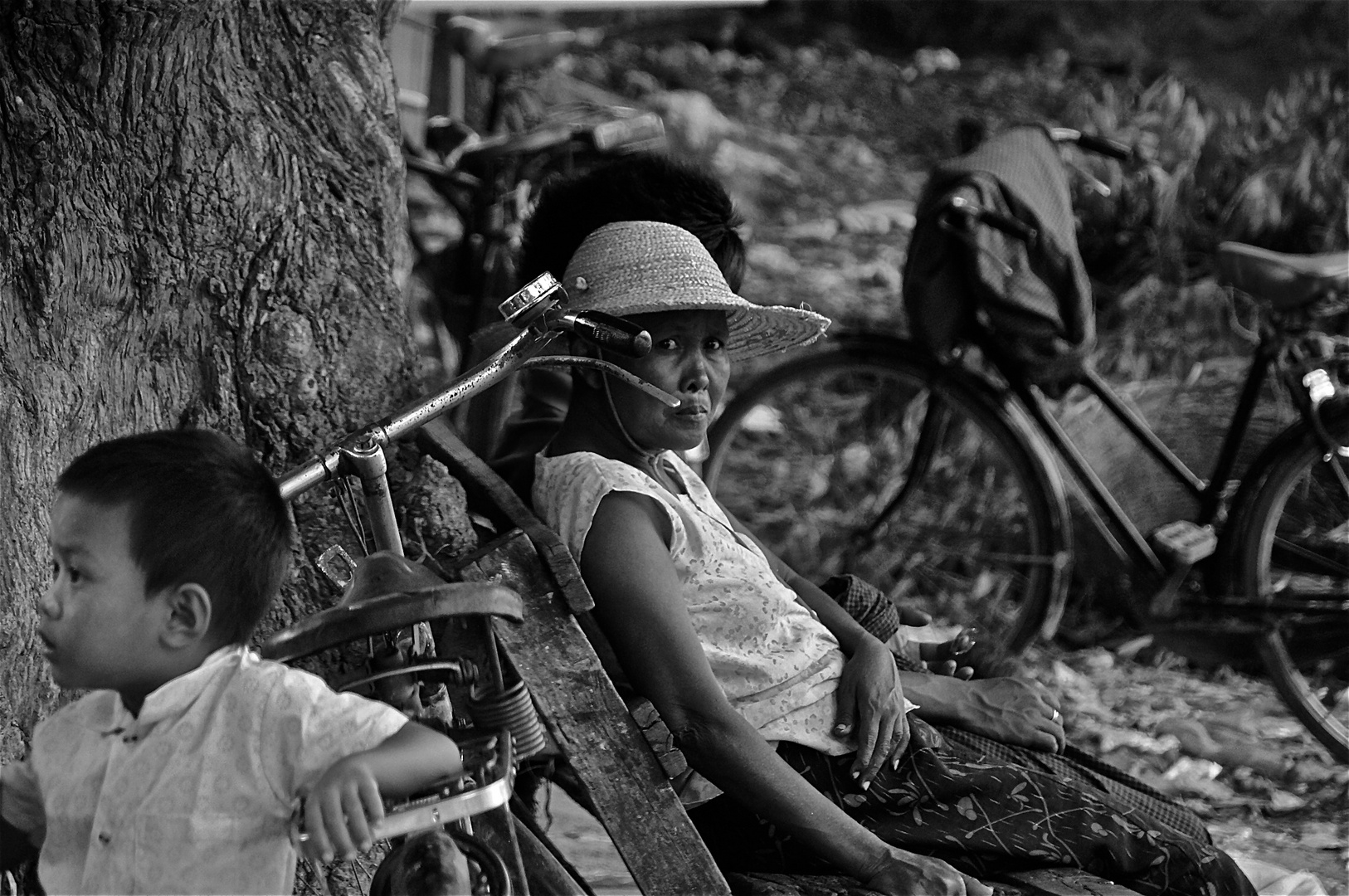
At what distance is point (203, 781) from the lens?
4.89ft

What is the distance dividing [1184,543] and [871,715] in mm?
2295

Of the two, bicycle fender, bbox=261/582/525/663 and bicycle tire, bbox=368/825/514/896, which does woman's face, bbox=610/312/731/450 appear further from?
bicycle tire, bbox=368/825/514/896

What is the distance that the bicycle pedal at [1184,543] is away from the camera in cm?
413

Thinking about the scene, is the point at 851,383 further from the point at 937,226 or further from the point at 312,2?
the point at 312,2

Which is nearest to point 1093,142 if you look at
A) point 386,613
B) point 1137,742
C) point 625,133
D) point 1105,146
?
point 1105,146

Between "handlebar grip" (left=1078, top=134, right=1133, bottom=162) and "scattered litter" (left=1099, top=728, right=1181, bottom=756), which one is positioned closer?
"scattered litter" (left=1099, top=728, right=1181, bottom=756)

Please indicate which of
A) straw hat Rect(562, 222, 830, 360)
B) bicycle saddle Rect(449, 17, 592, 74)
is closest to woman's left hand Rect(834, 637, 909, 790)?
straw hat Rect(562, 222, 830, 360)

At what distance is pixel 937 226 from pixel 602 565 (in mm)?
2262

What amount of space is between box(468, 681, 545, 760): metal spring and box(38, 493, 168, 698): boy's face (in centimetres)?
38

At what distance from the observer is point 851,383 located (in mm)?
4586

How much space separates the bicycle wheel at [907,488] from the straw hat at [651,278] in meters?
1.88

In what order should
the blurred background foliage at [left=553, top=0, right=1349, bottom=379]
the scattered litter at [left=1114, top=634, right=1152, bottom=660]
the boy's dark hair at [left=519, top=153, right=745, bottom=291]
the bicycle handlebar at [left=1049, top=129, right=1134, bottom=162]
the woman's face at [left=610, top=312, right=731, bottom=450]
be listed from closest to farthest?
the woman's face at [left=610, top=312, right=731, bottom=450] < the boy's dark hair at [left=519, top=153, right=745, bottom=291] < the bicycle handlebar at [left=1049, top=129, right=1134, bottom=162] < the scattered litter at [left=1114, top=634, right=1152, bottom=660] < the blurred background foliage at [left=553, top=0, right=1349, bottom=379]

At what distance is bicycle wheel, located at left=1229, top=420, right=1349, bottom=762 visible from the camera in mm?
3984

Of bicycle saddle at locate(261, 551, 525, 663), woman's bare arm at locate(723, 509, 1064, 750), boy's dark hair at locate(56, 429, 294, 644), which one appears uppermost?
boy's dark hair at locate(56, 429, 294, 644)
